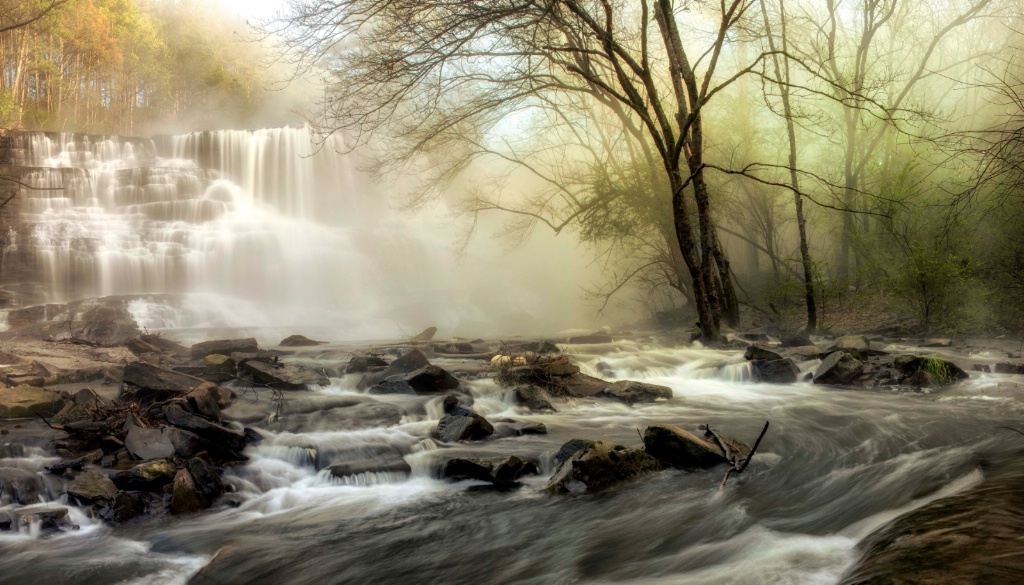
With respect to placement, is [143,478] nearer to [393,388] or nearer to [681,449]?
[393,388]

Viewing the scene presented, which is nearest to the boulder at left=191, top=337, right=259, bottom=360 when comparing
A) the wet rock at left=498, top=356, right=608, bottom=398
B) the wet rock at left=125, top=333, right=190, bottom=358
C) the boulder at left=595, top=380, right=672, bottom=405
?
the wet rock at left=125, top=333, right=190, bottom=358

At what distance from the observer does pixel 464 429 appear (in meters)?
7.20

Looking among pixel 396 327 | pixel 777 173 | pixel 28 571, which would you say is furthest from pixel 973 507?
pixel 396 327

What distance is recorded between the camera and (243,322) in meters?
21.2

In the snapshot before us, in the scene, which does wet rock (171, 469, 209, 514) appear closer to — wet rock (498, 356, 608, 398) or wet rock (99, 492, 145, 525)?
wet rock (99, 492, 145, 525)

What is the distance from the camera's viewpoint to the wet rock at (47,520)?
511 cm

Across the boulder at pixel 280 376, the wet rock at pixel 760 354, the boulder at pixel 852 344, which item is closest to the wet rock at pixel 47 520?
the boulder at pixel 280 376

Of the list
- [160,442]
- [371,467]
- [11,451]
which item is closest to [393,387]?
[371,467]

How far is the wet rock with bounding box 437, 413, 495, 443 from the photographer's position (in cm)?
721

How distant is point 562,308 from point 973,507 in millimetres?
25402

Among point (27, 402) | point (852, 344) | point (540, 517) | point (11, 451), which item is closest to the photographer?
point (540, 517)

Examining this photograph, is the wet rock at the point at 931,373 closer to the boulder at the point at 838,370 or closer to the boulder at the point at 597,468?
the boulder at the point at 838,370

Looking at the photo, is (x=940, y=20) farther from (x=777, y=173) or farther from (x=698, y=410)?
(x=698, y=410)

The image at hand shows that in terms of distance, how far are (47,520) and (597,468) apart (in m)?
4.25
